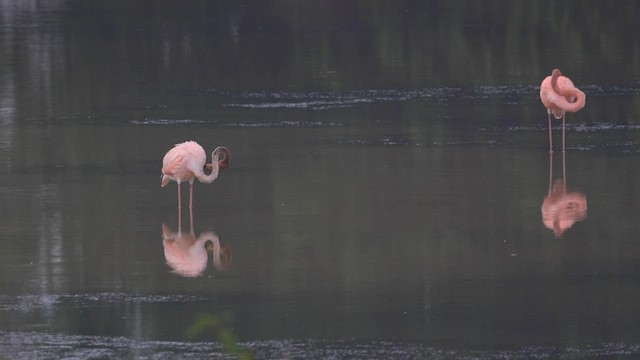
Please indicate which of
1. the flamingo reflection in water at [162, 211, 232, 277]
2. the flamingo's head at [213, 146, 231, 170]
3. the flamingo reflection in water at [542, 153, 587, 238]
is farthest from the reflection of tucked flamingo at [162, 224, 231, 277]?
the flamingo reflection in water at [542, 153, 587, 238]

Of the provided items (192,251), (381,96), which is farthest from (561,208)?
(381,96)

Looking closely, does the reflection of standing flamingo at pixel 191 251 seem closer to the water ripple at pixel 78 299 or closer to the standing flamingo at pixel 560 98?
the water ripple at pixel 78 299

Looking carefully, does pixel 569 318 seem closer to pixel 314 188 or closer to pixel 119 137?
pixel 314 188

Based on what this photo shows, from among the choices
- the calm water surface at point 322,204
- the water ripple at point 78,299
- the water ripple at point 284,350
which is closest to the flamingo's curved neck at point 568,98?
the calm water surface at point 322,204

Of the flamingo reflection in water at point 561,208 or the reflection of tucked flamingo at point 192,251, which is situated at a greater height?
the flamingo reflection in water at point 561,208

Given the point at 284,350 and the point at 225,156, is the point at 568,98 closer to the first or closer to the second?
the point at 225,156

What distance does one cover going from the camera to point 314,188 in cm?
1421

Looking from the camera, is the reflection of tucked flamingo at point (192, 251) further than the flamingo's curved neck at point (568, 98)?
No

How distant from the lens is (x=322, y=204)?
1352 cm

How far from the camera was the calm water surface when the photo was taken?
9.77 m

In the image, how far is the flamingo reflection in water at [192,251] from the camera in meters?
11.5

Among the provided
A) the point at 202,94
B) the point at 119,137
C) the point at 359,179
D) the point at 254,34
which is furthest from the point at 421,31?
the point at 359,179

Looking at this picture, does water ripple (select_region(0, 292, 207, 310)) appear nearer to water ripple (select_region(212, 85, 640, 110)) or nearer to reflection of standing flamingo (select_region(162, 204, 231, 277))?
reflection of standing flamingo (select_region(162, 204, 231, 277))

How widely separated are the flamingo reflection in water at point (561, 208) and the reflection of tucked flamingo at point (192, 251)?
255 centimetres
